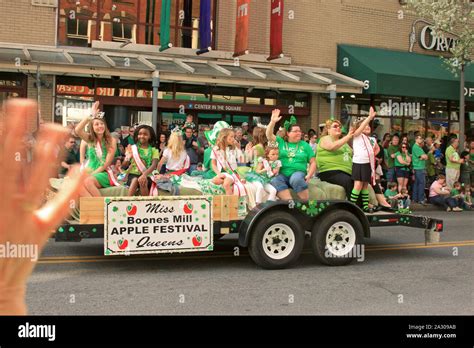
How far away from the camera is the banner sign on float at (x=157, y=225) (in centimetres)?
737

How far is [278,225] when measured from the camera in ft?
25.8

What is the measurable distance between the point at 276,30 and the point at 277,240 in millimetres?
11368

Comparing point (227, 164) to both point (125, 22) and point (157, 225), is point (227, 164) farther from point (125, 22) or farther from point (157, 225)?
point (125, 22)

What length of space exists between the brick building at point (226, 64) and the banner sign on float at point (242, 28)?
51 cm

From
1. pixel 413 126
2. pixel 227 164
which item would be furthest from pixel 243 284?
pixel 413 126

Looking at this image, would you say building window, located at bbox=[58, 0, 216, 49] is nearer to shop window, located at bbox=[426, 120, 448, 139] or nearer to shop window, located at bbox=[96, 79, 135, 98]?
shop window, located at bbox=[96, 79, 135, 98]

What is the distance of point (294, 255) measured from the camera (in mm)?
7949

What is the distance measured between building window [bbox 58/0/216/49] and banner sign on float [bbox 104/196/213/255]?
10.3 m

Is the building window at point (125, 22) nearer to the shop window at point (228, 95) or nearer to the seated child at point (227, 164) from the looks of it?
the shop window at point (228, 95)

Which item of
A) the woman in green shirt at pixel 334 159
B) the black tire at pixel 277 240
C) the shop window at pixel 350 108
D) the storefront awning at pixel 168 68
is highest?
the storefront awning at pixel 168 68

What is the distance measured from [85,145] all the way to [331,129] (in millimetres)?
3617

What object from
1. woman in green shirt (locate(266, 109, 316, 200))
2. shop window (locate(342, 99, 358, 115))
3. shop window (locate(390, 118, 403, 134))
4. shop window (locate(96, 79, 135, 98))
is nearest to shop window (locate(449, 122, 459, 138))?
shop window (locate(390, 118, 403, 134))

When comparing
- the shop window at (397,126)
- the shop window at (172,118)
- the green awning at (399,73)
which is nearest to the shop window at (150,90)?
the shop window at (172,118)
